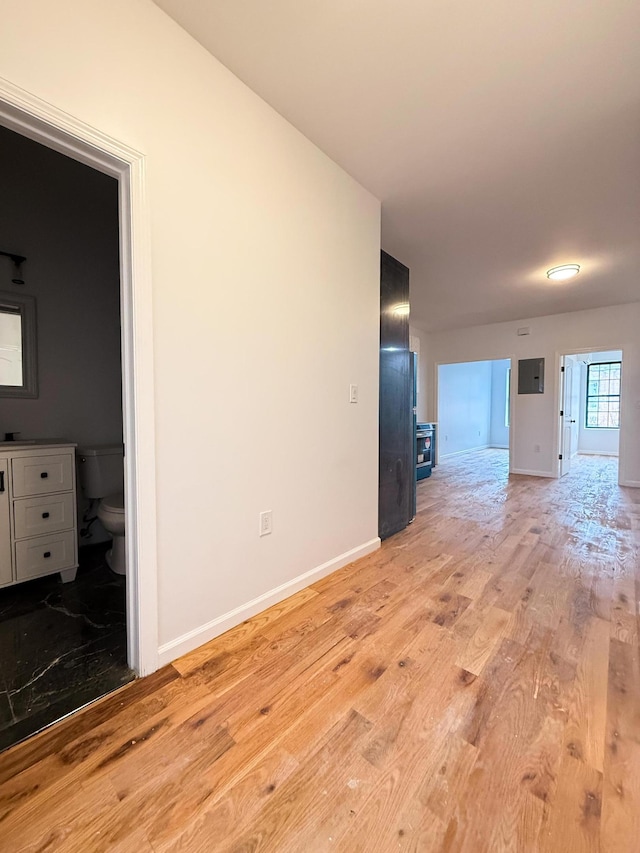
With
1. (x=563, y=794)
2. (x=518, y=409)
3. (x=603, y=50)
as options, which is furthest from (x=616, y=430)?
(x=563, y=794)

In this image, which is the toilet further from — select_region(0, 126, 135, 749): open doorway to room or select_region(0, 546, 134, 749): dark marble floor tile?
select_region(0, 546, 134, 749): dark marble floor tile

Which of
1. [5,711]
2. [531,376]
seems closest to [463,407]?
[531,376]

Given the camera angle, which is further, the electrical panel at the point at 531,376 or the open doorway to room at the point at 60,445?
the electrical panel at the point at 531,376

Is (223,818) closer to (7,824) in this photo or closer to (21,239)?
(7,824)

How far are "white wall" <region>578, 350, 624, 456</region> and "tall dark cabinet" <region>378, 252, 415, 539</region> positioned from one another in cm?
650

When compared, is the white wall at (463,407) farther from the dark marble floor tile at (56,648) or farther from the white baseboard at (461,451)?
the dark marble floor tile at (56,648)

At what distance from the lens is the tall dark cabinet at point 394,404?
2.67 meters

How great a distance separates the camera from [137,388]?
1.26 m

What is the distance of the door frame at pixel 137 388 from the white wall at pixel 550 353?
5.79 meters

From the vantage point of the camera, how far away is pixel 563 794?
91cm

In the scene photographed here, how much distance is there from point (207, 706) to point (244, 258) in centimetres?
181

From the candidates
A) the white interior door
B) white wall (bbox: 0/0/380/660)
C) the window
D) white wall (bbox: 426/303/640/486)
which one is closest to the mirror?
white wall (bbox: 0/0/380/660)

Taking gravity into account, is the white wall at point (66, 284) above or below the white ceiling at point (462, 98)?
below

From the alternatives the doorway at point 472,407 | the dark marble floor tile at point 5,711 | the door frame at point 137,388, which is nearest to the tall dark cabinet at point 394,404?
the door frame at point 137,388
